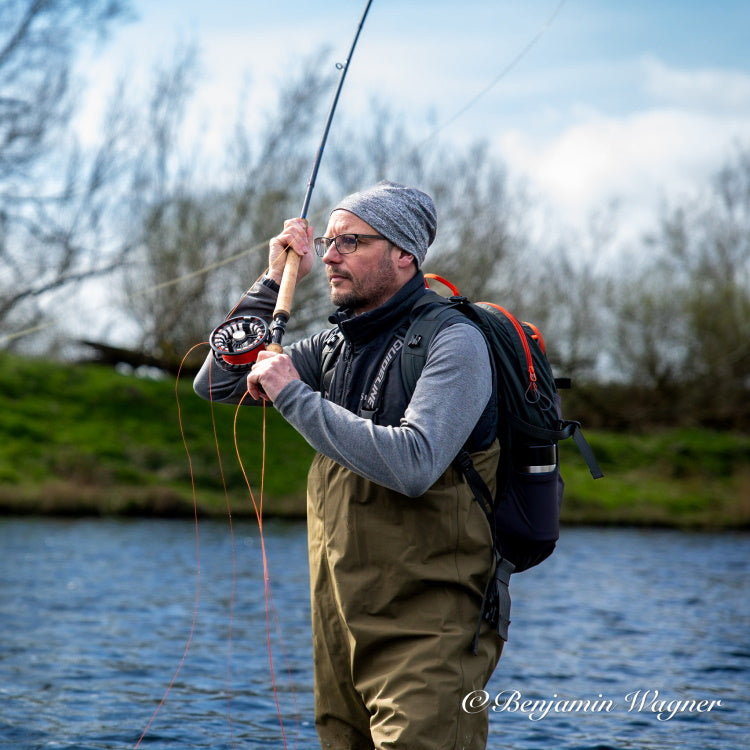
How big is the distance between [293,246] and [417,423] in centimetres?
101

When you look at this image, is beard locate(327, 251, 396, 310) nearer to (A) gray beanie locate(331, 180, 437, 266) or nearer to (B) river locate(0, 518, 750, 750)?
(A) gray beanie locate(331, 180, 437, 266)

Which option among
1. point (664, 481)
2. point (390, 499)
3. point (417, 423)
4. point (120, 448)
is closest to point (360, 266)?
point (417, 423)

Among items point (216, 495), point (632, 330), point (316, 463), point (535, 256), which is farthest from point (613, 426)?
point (316, 463)

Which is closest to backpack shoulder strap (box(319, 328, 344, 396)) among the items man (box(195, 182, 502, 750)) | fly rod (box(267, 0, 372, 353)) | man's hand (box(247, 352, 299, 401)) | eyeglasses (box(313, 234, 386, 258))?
man (box(195, 182, 502, 750))

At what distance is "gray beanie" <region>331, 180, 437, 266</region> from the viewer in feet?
10.8

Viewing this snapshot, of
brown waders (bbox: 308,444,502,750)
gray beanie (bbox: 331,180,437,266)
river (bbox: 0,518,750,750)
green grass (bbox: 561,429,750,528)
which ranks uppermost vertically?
gray beanie (bbox: 331,180,437,266)

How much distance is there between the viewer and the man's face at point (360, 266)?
129 inches

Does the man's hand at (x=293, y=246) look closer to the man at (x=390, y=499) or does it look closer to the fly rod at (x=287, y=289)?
the fly rod at (x=287, y=289)

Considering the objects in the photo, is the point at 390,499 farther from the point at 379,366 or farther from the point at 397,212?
the point at 397,212

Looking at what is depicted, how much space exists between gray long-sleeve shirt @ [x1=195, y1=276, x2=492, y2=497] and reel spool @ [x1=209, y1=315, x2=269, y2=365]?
1.82 feet

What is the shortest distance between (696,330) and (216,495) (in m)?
21.8

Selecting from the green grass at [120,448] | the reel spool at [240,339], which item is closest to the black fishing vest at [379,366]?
the reel spool at [240,339]

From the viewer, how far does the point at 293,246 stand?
366cm

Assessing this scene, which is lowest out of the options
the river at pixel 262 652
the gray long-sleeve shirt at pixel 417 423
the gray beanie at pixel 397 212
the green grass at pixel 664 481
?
the green grass at pixel 664 481
